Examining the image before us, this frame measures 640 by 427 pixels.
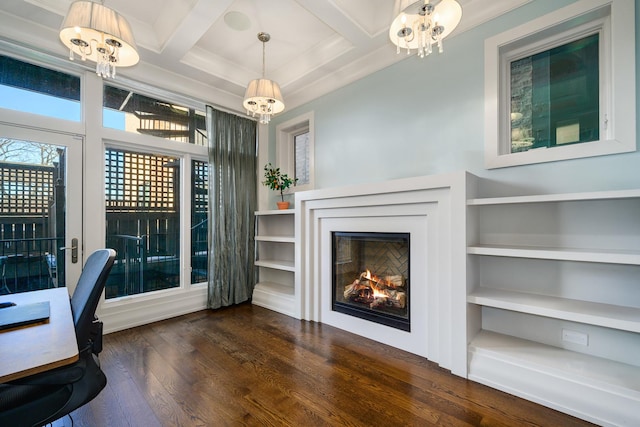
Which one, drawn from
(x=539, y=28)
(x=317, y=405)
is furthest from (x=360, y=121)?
(x=317, y=405)

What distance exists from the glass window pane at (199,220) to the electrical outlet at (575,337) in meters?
3.81

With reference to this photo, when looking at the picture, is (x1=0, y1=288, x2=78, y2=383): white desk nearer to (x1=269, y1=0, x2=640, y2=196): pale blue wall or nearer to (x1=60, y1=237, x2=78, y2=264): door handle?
(x1=60, y1=237, x2=78, y2=264): door handle

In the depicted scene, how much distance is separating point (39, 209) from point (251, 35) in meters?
2.75

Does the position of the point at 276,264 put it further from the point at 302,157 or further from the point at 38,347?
the point at 38,347

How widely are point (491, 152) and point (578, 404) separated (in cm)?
179

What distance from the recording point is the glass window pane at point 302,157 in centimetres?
412

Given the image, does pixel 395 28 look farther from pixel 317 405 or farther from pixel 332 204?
pixel 317 405

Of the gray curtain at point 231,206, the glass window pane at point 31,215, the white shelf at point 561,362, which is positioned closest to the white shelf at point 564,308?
the white shelf at point 561,362

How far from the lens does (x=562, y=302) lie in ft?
6.26

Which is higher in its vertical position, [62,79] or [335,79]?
[335,79]

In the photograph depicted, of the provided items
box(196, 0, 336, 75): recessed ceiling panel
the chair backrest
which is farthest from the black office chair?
box(196, 0, 336, 75): recessed ceiling panel

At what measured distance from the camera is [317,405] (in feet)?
5.85

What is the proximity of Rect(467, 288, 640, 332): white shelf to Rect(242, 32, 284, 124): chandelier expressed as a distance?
8.15 ft

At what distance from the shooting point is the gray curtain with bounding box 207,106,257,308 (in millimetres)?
3699
